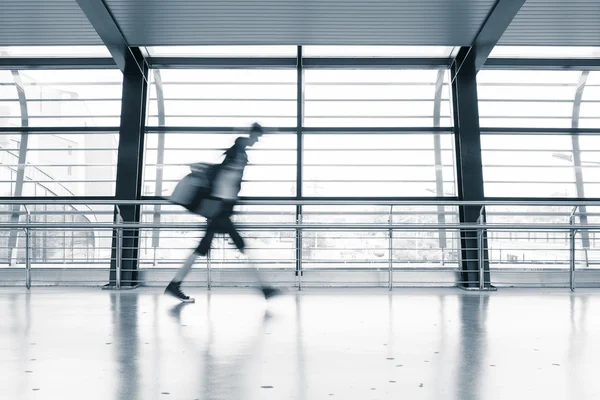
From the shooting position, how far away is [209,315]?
11.3ft

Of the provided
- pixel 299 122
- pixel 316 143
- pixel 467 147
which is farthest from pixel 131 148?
pixel 467 147

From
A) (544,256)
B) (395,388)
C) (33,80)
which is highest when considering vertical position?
(33,80)

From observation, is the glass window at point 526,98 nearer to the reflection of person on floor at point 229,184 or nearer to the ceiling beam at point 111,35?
the reflection of person on floor at point 229,184

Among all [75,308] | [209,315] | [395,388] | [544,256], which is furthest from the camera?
[544,256]

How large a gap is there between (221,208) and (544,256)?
157 inches

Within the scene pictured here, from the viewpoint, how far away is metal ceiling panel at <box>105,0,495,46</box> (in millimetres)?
4777

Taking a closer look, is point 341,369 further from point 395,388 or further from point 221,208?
point 221,208

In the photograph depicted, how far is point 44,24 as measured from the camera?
5141mm

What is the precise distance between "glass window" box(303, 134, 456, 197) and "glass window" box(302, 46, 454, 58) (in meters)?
0.94

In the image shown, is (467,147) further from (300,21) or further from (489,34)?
(300,21)

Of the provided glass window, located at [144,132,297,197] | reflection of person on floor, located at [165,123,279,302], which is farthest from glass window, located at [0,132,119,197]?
reflection of person on floor, located at [165,123,279,302]

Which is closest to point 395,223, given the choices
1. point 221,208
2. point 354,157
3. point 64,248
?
point 354,157

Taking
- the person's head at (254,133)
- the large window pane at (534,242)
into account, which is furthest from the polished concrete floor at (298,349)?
the large window pane at (534,242)

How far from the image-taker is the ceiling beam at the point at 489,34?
15.2ft
